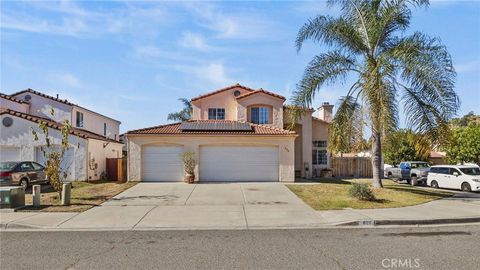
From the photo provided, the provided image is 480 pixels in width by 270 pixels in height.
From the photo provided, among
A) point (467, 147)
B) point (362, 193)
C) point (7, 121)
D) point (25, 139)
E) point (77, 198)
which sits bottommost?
point (77, 198)

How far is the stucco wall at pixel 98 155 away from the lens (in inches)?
953

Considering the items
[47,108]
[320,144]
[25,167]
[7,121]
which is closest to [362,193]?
[320,144]

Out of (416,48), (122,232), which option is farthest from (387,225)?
(416,48)

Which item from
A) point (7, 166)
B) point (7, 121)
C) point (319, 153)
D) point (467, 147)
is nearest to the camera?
point (7, 166)

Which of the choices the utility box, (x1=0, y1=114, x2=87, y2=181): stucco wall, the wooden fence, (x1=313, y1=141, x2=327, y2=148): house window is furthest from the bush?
the wooden fence

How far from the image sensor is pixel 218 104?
29188 mm

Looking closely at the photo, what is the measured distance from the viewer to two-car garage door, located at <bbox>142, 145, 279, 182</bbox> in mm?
23547

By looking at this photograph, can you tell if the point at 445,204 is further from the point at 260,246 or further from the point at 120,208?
the point at 120,208

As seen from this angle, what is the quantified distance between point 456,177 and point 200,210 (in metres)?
16.1

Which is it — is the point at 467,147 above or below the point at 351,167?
above

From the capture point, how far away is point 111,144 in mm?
29719

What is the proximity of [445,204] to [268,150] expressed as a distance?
11.1 meters

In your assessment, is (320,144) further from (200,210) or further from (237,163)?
(200,210)

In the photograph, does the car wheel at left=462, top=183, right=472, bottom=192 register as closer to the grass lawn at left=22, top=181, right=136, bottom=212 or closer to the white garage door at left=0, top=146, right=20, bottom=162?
the grass lawn at left=22, top=181, right=136, bottom=212
